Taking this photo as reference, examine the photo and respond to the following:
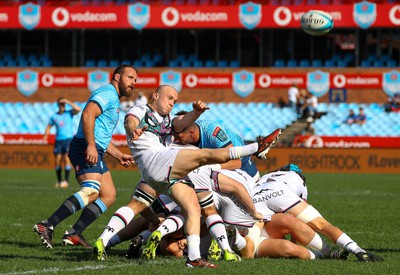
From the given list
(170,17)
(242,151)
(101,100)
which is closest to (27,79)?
(170,17)

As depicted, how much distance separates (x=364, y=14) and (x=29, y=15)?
1405 centimetres

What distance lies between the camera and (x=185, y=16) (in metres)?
38.8

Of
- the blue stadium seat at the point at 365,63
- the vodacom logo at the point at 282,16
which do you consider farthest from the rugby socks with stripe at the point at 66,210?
the blue stadium seat at the point at 365,63

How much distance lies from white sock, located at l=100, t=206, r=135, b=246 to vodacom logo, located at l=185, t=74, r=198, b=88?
30.0m

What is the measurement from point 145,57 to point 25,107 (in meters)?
6.20

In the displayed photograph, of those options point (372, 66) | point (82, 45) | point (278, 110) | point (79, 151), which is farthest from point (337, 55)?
point (79, 151)

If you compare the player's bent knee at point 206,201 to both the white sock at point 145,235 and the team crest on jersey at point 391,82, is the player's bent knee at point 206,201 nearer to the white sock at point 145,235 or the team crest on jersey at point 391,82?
the white sock at point 145,235

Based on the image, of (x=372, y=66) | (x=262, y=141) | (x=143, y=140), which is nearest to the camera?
(x=262, y=141)

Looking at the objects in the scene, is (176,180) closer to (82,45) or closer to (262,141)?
(262,141)

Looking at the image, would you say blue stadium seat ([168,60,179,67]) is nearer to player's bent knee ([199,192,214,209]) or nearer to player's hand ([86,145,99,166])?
player's hand ([86,145,99,166])

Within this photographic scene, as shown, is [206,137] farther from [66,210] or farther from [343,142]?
[343,142]

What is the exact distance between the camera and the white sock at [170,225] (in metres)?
9.45

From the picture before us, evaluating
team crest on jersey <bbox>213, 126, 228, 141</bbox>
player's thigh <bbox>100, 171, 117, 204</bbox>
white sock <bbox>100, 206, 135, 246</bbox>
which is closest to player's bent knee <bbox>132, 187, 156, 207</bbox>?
white sock <bbox>100, 206, 135, 246</bbox>

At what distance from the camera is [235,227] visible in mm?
9836
